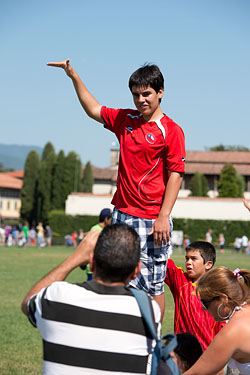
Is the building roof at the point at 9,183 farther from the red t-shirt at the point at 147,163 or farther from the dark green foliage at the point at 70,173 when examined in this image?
the red t-shirt at the point at 147,163

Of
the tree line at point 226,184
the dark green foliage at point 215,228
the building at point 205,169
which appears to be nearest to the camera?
the dark green foliage at point 215,228

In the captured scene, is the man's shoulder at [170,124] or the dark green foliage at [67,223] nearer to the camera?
the man's shoulder at [170,124]

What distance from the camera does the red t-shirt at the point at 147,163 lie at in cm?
519

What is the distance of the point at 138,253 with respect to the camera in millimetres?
3432

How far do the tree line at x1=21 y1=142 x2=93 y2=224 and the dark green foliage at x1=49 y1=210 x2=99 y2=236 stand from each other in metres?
19.0

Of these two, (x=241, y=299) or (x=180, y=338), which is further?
(x=241, y=299)

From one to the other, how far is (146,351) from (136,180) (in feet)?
6.82

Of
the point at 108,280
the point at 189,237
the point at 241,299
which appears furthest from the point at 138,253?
the point at 189,237

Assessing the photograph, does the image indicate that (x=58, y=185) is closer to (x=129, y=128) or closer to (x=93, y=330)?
(x=129, y=128)

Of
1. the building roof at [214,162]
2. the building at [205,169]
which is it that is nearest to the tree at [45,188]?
the building at [205,169]

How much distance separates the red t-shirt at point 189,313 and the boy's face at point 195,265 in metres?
0.11

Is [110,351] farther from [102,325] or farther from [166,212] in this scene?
[166,212]

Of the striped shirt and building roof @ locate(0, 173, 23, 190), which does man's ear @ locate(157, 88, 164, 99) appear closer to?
the striped shirt

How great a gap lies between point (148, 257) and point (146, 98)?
4.40 ft
